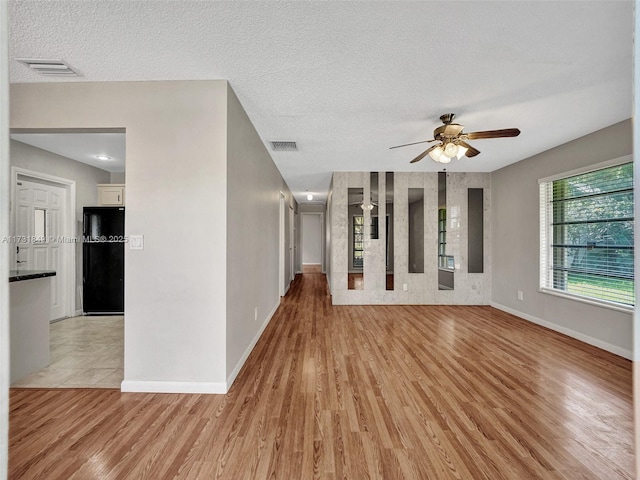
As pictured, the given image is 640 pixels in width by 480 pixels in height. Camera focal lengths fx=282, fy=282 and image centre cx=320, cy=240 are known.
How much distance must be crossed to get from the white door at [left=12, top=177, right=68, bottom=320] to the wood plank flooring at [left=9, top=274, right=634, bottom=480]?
8.41 ft

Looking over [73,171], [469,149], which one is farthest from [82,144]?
[469,149]

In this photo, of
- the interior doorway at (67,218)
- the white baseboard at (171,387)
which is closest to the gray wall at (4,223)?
the white baseboard at (171,387)

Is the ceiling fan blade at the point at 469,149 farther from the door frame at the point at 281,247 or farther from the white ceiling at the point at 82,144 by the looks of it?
the white ceiling at the point at 82,144

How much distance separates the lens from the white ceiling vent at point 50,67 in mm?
2047

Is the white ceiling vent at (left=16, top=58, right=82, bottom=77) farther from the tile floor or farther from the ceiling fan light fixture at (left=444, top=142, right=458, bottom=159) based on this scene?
the ceiling fan light fixture at (left=444, top=142, right=458, bottom=159)

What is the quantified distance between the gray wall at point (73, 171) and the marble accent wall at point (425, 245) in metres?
4.26

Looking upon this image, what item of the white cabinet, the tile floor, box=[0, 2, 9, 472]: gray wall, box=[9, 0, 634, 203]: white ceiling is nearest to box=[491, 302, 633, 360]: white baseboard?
box=[9, 0, 634, 203]: white ceiling

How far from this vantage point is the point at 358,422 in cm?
190

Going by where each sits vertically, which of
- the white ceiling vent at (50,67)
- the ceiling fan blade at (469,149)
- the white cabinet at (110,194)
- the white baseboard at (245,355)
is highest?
the white ceiling vent at (50,67)

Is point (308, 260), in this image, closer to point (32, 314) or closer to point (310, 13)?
point (32, 314)

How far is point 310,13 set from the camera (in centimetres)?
162

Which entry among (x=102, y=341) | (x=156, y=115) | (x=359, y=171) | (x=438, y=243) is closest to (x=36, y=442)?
(x=102, y=341)

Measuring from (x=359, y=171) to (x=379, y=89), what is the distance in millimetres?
3010

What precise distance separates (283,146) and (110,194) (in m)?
3.17
